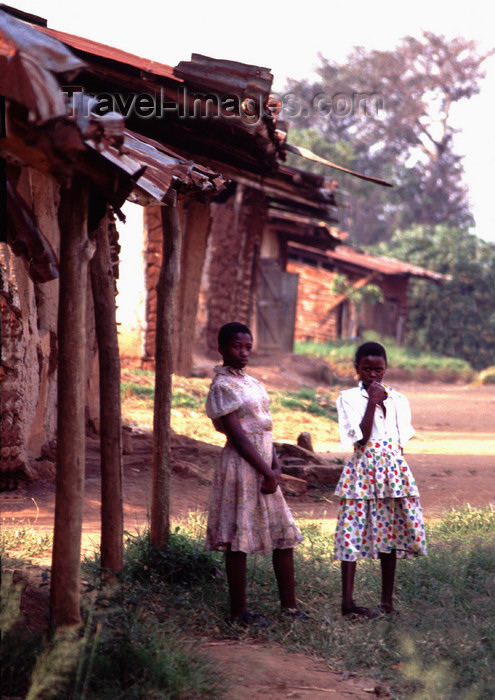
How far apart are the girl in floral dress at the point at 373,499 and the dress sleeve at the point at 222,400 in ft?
1.92

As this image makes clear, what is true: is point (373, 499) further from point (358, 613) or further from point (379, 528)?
point (358, 613)

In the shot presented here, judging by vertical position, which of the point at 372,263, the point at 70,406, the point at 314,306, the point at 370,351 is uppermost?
the point at 372,263

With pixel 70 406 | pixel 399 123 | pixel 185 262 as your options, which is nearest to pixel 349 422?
pixel 70 406

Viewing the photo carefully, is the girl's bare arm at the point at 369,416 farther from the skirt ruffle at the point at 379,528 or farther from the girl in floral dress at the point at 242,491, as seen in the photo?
the girl in floral dress at the point at 242,491

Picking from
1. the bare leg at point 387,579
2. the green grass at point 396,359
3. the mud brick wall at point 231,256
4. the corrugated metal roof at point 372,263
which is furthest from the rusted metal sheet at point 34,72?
the corrugated metal roof at point 372,263

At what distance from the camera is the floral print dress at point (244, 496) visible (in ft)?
12.8

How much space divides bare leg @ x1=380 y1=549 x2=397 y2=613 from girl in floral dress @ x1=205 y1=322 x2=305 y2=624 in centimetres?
50

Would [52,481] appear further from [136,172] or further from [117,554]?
[136,172]

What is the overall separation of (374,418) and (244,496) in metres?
0.79

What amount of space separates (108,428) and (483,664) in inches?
77.3

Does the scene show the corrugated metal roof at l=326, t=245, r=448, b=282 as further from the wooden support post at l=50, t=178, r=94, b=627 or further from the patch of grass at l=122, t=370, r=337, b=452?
the wooden support post at l=50, t=178, r=94, b=627

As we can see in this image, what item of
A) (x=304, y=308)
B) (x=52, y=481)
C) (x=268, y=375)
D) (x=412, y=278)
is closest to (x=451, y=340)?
(x=412, y=278)

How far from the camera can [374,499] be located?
419cm

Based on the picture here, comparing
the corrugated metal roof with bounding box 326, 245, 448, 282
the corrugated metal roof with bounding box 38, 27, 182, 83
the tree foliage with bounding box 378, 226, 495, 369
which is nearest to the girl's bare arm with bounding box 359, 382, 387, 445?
the corrugated metal roof with bounding box 38, 27, 182, 83
